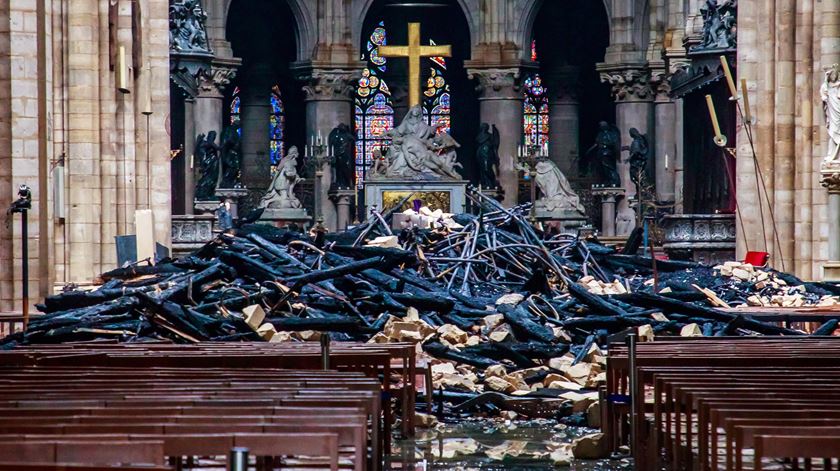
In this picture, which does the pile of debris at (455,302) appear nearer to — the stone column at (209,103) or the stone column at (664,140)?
the stone column at (209,103)

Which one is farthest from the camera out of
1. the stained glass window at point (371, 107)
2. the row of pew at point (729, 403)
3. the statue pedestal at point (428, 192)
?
the stained glass window at point (371, 107)

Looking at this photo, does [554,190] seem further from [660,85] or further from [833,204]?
[833,204]

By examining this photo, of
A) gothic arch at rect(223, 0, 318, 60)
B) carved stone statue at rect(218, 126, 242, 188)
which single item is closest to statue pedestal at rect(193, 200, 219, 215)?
carved stone statue at rect(218, 126, 242, 188)

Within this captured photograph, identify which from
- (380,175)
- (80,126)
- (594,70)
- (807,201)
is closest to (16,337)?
(80,126)

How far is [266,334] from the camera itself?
60.7 feet

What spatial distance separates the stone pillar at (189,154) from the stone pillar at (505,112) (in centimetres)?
853

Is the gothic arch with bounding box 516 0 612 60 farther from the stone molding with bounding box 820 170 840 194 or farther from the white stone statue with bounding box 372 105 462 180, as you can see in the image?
the stone molding with bounding box 820 170 840 194

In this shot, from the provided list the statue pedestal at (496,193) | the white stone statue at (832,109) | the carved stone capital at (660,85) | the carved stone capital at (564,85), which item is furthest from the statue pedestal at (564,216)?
the white stone statue at (832,109)

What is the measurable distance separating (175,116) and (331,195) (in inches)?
323

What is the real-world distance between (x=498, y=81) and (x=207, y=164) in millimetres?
8743

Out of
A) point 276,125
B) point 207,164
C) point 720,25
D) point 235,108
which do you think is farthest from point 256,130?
point 720,25

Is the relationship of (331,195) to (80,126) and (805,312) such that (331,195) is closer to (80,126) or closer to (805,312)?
(80,126)

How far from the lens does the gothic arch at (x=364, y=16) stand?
51.7m

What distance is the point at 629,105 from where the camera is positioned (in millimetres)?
49750
